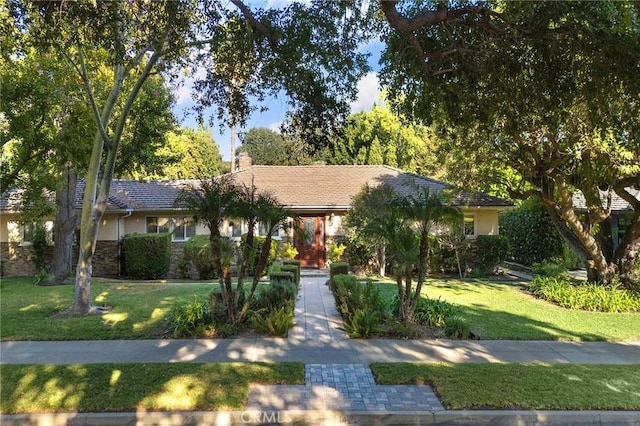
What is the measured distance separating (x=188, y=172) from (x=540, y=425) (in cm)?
4411

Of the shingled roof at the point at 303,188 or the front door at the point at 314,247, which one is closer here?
the shingled roof at the point at 303,188

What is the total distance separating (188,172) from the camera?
151 ft

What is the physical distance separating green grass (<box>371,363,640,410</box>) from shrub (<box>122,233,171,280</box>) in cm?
1437

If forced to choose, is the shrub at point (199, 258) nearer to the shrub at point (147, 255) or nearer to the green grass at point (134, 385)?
the shrub at point (147, 255)

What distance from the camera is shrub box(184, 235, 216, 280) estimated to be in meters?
18.0

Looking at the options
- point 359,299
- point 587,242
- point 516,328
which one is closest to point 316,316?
point 359,299

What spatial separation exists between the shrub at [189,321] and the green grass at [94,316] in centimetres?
32

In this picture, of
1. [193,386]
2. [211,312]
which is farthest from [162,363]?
[211,312]

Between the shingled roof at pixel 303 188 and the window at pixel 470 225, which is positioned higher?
the shingled roof at pixel 303 188

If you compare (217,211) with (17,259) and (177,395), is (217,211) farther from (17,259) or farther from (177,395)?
(17,259)

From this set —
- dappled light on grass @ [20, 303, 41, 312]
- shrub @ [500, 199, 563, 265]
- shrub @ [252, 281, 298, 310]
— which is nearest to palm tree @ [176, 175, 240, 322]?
shrub @ [252, 281, 298, 310]

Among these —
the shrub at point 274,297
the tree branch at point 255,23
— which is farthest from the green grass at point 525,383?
the tree branch at point 255,23

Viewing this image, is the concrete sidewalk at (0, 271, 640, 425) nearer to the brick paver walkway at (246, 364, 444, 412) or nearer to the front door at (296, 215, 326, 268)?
the brick paver walkway at (246, 364, 444, 412)

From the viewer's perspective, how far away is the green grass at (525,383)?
550cm
